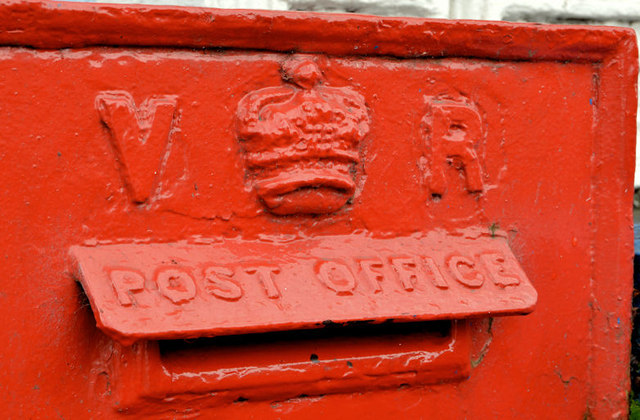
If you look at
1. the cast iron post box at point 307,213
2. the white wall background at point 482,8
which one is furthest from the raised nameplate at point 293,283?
the white wall background at point 482,8

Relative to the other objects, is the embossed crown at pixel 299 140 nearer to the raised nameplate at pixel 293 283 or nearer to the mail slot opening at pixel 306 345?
the raised nameplate at pixel 293 283

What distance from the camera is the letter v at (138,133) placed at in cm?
100

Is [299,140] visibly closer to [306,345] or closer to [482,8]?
[306,345]

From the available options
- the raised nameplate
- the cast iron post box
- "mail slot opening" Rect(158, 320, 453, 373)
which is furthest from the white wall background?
"mail slot opening" Rect(158, 320, 453, 373)

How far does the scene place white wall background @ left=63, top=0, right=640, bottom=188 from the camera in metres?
1.58

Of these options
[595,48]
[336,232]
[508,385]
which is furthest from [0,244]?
[595,48]

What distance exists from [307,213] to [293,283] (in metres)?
0.12

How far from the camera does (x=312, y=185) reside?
1073 mm

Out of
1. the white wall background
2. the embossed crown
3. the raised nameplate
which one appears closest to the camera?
the raised nameplate

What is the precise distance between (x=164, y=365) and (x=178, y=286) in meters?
0.11

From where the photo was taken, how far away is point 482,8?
1.71m

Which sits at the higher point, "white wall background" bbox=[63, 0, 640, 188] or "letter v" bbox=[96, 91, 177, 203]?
"white wall background" bbox=[63, 0, 640, 188]

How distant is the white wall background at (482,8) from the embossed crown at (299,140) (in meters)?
0.54

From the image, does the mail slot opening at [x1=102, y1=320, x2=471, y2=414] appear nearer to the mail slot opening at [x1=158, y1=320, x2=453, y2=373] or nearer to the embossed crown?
the mail slot opening at [x1=158, y1=320, x2=453, y2=373]
